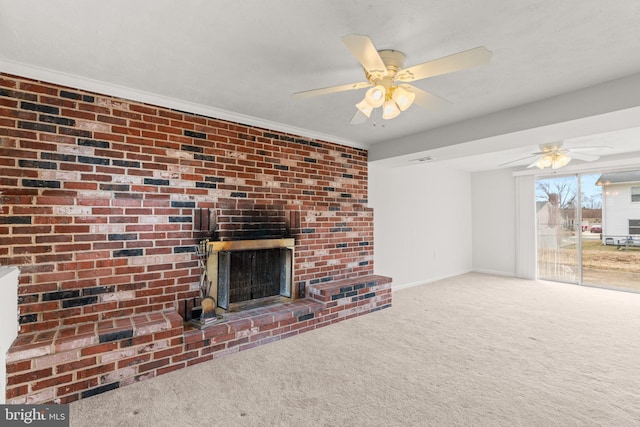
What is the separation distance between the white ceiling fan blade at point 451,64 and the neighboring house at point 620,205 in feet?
18.1

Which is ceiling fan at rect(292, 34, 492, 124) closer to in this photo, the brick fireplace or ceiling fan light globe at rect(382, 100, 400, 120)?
ceiling fan light globe at rect(382, 100, 400, 120)

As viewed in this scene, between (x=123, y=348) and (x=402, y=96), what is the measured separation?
103 inches

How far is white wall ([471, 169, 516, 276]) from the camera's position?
604 centimetres

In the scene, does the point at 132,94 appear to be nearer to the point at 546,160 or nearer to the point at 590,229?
the point at 546,160

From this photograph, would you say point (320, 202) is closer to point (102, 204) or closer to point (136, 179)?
point (136, 179)

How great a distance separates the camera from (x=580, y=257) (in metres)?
5.34

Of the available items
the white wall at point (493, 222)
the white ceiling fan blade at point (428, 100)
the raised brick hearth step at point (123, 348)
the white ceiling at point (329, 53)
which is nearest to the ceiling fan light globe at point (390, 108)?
the white ceiling fan blade at point (428, 100)

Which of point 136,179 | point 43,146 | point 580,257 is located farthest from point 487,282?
point 43,146

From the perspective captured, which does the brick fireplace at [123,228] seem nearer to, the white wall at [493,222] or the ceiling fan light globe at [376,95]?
the ceiling fan light globe at [376,95]

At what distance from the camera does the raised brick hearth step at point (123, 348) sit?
1891mm

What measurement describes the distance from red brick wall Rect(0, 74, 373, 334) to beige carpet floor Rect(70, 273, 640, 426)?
2.64 feet

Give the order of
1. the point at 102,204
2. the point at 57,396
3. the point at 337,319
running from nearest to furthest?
the point at 57,396, the point at 102,204, the point at 337,319

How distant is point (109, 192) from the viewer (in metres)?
2.46

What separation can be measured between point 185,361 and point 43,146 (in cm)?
199
